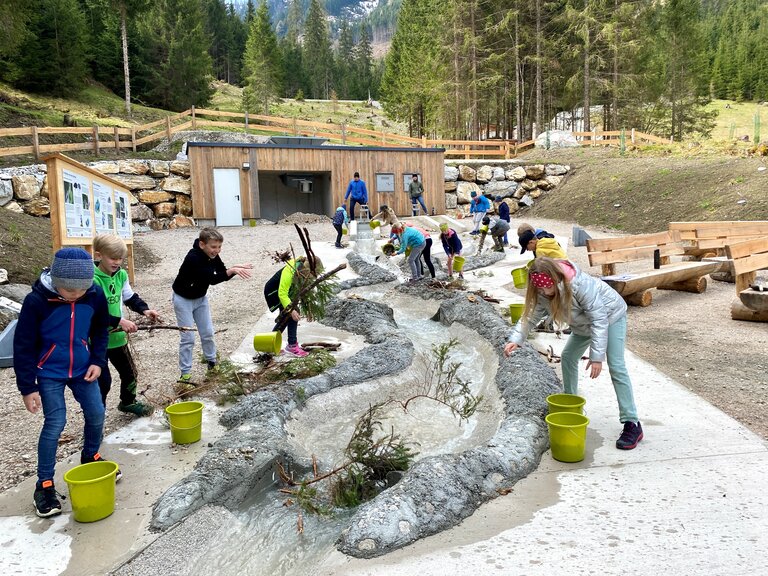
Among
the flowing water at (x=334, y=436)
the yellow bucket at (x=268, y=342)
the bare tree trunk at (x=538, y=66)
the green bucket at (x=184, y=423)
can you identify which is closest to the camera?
the flowing water at (x=334, y=436)

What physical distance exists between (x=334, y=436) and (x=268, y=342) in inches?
52.4

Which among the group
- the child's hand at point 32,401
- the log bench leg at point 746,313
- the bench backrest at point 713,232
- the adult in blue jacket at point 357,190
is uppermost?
the adult in blue jacket at point 357,190

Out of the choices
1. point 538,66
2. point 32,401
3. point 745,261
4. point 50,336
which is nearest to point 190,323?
point 50,336

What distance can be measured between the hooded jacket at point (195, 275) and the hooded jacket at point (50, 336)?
174 centimetres

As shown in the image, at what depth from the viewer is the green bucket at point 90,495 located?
312 centimetres

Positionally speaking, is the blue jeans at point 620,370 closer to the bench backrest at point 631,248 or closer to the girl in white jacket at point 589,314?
the girl in white jacket at point 589,314

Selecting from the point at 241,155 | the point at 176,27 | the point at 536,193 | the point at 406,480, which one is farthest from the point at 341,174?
the point at 176,27

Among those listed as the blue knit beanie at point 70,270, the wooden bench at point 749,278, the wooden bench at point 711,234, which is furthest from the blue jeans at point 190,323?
the wooden bench at point 711,234

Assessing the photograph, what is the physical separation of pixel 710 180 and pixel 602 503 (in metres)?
19.4

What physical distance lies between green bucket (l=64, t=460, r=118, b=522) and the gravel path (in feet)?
2.72

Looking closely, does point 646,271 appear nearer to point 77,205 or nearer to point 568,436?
point 568,436

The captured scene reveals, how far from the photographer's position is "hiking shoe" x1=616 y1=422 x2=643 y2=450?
4027 mm

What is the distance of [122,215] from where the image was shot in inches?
407

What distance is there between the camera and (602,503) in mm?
3293
